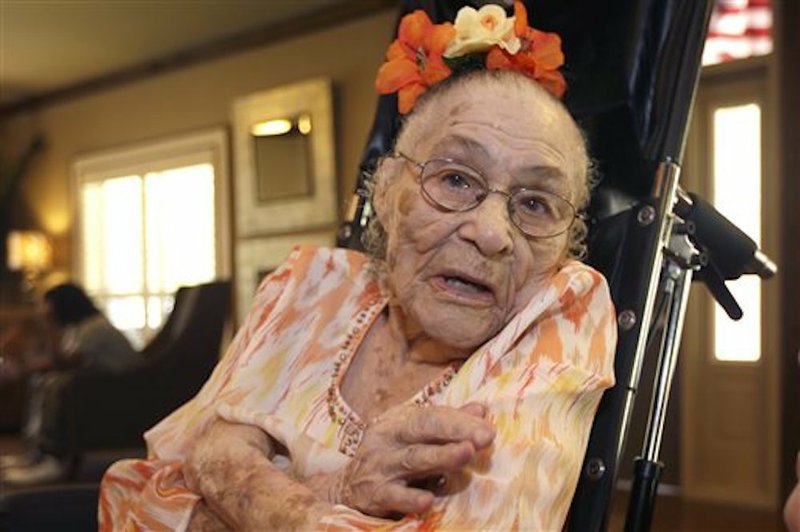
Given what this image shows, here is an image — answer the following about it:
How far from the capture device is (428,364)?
48.8 inches

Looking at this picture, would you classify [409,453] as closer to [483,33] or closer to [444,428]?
[444,428]

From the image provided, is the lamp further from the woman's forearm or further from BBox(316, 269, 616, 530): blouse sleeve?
BBox(316, 269, 616, 530): blouse sleeve

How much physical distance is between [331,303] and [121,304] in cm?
521

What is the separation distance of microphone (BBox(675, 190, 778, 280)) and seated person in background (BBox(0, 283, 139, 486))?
1.88 m

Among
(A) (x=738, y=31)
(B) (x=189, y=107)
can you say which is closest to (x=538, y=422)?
(A) (x=738, y=31)

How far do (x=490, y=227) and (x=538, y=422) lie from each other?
0.73 feet

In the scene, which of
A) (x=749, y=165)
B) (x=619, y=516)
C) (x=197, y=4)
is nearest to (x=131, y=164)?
(x=749, y=165)

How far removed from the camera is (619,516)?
1.75m

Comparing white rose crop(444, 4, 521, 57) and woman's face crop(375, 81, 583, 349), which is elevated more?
white rose crop(444, 4, 521, 57)

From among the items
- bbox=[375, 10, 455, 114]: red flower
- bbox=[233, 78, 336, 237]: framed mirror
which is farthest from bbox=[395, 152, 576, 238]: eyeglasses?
bbox=[233, 78, 336, 237]: framed mirror

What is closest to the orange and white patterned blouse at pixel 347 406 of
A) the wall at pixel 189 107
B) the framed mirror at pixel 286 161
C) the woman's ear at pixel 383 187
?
the woman's ear at pixel 383 187

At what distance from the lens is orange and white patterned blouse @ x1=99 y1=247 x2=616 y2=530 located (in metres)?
1.00

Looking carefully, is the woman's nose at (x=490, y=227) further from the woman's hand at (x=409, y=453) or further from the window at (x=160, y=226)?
the window at (x=160, y=226)

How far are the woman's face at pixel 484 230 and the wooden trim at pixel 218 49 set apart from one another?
3.49 meters
